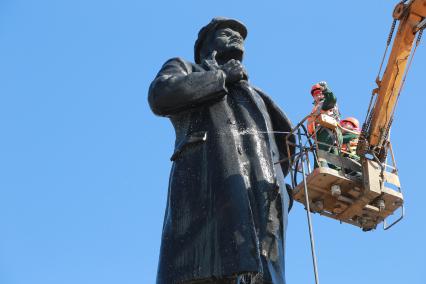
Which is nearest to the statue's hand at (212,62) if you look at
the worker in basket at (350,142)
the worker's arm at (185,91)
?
the worker's arm at (185,91)

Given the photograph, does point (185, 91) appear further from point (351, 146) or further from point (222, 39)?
point (351, 146)

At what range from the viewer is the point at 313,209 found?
49.5 feet

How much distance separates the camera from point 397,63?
1702 centimetres

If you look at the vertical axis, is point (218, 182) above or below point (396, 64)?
below

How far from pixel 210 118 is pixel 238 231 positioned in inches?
63.5

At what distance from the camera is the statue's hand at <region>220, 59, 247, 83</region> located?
40.5ft

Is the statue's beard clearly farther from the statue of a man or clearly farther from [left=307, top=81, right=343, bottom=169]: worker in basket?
[left=307, top=81, right=343, bottom=169]: worker in basket

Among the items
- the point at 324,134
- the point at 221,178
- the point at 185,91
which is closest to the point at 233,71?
the point at 185,91

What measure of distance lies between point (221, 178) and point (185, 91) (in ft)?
3.79

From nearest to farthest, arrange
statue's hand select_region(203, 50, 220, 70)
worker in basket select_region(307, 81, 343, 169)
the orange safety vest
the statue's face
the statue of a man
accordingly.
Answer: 1. the statue of a man
2. statue's hand select_region(203, 50, 220, 70)
3. the statue's face
4. worker in basket select_region(307, 81, 343, 169)
5. the orange safety vest

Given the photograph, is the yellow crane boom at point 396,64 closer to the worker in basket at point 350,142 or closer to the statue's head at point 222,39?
the worker in basket at point 350,142

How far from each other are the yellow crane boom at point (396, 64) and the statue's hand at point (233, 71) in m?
4.43

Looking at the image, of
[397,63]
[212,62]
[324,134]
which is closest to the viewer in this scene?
[212,62]

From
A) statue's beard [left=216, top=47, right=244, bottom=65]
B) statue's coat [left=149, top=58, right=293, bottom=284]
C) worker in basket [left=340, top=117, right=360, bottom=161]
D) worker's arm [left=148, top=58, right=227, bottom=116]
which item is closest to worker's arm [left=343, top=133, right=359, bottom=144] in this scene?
worker in basket [left=340, top=117, right=360, bottom=161]
